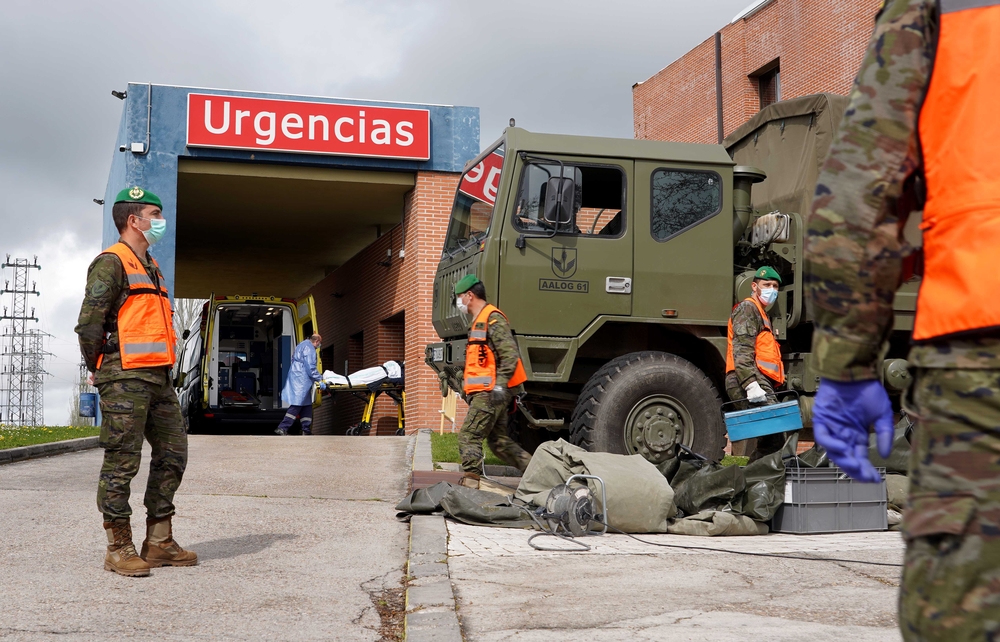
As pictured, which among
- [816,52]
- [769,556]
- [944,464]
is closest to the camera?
[944,464]

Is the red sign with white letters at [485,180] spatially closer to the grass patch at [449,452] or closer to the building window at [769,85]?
the grass patch at [449,452]

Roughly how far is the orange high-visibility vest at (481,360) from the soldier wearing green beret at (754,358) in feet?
5.39

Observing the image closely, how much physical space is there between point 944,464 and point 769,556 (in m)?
3.84

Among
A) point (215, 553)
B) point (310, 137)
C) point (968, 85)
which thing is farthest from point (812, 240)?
point (310, 137)

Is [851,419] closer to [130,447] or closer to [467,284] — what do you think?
[130,447]

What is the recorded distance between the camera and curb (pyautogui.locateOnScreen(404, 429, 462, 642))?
3.47 m

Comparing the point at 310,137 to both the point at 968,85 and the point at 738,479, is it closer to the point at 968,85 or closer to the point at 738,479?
the point at 738,479

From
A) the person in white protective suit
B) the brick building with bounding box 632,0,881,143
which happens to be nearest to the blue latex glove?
→ the person in white protective suit

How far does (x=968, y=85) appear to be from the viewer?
5.33 ft

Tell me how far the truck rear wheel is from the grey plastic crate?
1.63 metres

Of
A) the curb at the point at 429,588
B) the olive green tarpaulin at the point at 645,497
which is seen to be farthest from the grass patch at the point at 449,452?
the curb at the point at 429,588

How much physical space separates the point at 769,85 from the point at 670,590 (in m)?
23.9

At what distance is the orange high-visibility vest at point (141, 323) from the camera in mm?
4734

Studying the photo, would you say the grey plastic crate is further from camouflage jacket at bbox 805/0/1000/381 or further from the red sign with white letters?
camouflage jacket at bbox 805/0/1000/381
